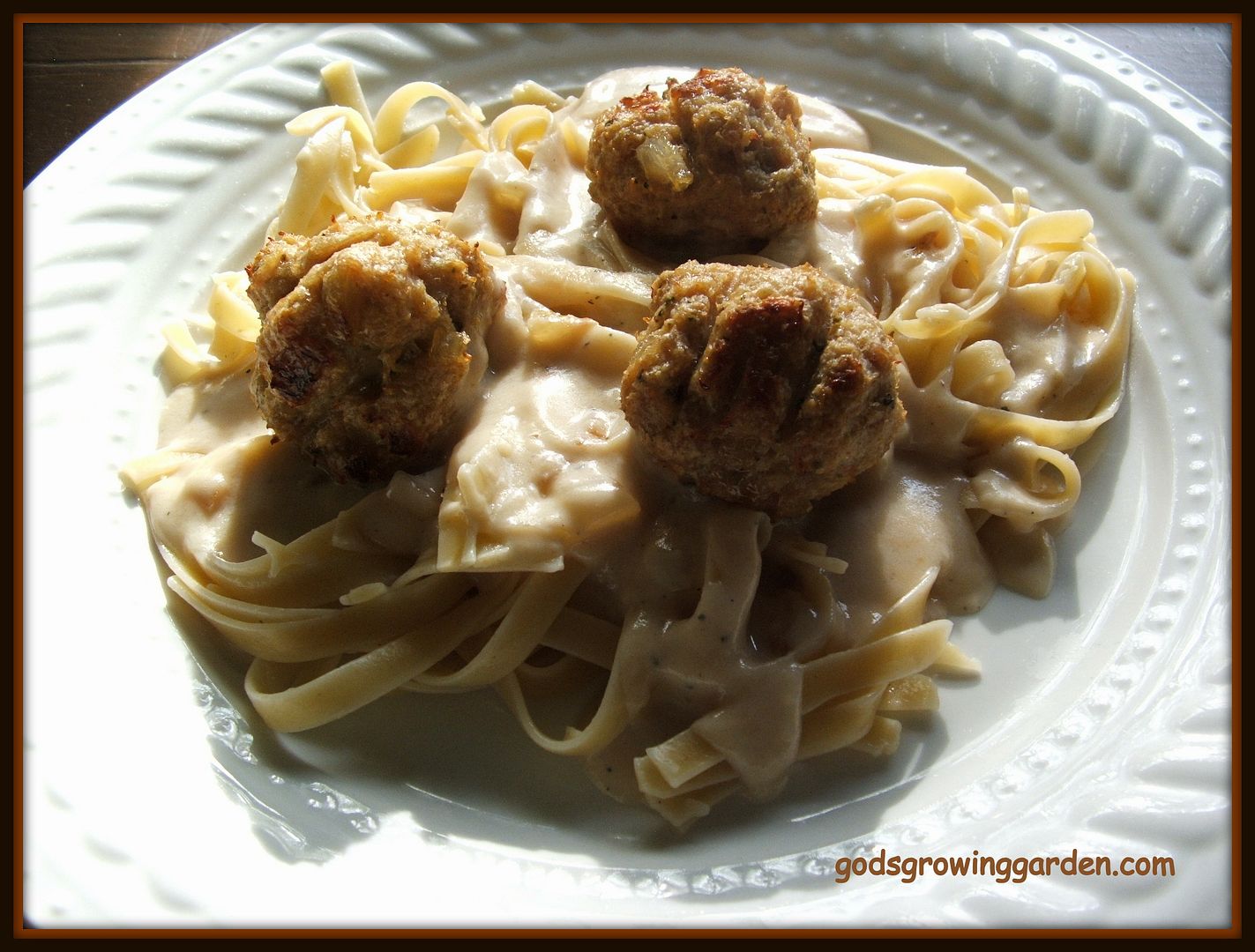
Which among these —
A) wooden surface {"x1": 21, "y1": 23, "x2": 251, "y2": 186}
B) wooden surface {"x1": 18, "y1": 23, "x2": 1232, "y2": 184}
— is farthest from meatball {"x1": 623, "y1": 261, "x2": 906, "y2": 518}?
wooden surface {"x1": 21, "y1": 23, "x2": 251, "y2": 186}

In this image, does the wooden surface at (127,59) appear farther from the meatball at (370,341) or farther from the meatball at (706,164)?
the meatball at (370,341)

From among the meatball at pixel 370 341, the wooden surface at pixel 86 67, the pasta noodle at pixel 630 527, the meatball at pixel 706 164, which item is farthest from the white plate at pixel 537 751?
the meatball at pixel 706 164

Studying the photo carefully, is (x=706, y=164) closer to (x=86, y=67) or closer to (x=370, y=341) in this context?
(x=370, y=341)

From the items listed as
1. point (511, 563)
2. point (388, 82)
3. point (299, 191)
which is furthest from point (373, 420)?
point (388, 82)

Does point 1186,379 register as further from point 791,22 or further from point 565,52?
point 565,52

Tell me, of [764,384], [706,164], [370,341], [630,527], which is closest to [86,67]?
[370,341]

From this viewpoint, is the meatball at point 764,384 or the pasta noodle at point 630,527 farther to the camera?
the pasta noodle at point 630,527

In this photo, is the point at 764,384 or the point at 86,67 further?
the point at 86,67
